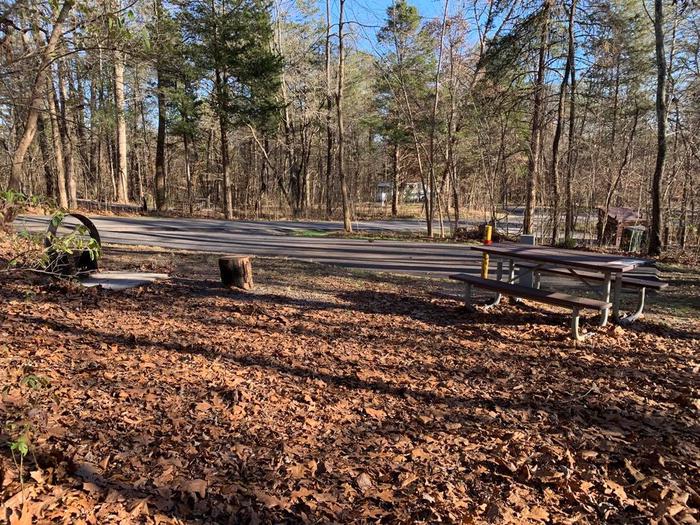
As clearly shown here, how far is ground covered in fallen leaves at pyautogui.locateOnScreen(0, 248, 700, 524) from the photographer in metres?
2.40

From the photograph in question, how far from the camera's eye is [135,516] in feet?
7.18

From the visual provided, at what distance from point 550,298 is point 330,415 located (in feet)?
10.6

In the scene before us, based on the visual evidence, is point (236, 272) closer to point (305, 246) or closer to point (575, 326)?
point (575, 326)

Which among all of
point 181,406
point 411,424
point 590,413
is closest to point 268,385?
point 181,406

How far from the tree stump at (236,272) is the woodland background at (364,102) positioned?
7.11 feet

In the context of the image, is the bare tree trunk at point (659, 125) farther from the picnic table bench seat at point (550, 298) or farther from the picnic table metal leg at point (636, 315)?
the picnic table bench seat at point (550, 298)

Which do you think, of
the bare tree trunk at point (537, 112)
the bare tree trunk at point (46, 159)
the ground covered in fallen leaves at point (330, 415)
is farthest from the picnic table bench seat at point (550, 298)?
the bare tree trunk at point (46, 159)

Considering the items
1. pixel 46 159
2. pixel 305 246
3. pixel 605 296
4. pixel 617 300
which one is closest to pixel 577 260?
pixel 605 296

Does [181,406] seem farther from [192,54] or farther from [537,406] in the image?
[192,54]

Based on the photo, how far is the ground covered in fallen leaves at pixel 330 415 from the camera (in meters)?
2.40

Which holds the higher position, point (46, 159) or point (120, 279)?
point (46, 159)

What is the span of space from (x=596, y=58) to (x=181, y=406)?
57.1 ft

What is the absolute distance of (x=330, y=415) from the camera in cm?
337

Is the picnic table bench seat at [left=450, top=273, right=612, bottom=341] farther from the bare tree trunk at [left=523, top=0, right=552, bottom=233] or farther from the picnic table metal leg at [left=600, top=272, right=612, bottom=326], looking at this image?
the bare tree trunk at [left=523, top=0, right=552, bottom=233]
